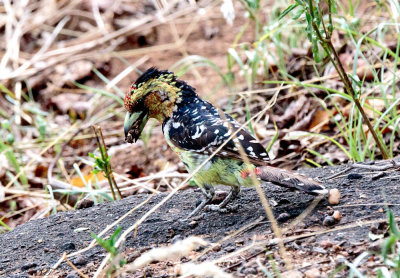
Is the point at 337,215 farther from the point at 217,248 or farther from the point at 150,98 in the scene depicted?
the point at 150,98

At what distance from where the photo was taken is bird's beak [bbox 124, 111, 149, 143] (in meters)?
3.89

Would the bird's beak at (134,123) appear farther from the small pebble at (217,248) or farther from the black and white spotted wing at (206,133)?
the small pebble at (217,248)

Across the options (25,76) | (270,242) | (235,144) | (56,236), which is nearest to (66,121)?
(25,76)

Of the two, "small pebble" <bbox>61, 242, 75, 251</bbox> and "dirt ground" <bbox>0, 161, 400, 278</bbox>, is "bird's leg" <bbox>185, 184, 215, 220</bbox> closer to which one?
"dirt ground" <bbox>0, 161, 400, 278</bbox>

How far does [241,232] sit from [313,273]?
755 millimetres

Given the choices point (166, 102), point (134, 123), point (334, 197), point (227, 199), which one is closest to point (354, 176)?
point (334, 197)

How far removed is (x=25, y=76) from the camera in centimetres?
823

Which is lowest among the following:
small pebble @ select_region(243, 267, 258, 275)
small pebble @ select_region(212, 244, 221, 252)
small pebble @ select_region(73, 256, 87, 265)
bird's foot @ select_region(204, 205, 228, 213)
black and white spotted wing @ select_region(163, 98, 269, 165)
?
bird's foot @ select_region(204, 205, 228, 213)

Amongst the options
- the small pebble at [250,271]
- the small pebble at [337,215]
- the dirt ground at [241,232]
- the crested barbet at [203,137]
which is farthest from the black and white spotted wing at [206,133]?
the small pebble at [250,271]

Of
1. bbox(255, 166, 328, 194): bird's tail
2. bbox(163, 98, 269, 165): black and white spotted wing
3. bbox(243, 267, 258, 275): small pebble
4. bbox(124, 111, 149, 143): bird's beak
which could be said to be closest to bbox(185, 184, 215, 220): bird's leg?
bbox(163, 98, 269, 165): black and white spotted wing

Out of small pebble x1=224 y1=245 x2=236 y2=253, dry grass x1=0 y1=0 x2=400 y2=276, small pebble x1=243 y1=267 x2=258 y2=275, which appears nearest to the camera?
small pebble x1=243 y1=267 x2=258 y2=275

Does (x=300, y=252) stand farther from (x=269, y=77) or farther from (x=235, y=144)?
(x=269, y=77)

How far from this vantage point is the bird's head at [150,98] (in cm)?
385

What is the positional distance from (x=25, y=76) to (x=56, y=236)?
195 inches
